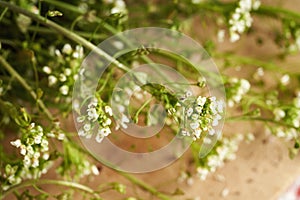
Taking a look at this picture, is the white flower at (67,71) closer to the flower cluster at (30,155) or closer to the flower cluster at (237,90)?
the flower cluster at (30,155)

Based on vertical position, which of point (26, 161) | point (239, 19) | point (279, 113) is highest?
point (239, 19)

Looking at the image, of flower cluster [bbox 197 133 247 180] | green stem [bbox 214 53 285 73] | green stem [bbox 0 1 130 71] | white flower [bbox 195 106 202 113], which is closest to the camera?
white flower [bbox 195 106 202 113]

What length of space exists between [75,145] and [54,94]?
0.10 m

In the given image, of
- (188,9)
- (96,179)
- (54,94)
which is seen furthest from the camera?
(188,9)

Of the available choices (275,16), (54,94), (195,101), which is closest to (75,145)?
(54,94)

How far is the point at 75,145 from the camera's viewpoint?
109 centimetres

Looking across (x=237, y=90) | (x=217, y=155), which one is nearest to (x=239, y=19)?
(x=237, y=90)

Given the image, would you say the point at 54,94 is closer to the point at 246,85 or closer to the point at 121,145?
the point at 121,145

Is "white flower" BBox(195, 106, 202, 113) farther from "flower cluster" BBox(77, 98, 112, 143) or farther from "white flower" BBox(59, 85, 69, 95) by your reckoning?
"white flower" BBox(59, 85, 69, 95)

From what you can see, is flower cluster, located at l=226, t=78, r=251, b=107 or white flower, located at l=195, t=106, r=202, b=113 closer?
white flower, located at l=195, t=106, r=202, b=113

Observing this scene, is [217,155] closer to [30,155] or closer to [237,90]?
[237,90]

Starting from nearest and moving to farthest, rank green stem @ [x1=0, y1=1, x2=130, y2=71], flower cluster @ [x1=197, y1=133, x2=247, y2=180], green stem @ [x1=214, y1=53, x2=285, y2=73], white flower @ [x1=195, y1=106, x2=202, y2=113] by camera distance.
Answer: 1. white flower @ [x1=195, y1=106, x2=202, y2=113]
2. green stem @ [x1=0, y1=1, x2=130, y2=71]
3. flower cluster @ [x1=197, y1=133, x2=247, y2=180]
4. green stem @ [x1=214, y1=53, x2=285, y2=73]

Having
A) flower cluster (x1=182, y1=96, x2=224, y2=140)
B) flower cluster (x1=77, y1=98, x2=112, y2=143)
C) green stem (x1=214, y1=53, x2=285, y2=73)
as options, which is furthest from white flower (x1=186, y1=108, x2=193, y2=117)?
green stem (x1=214, y1=53, x2=285, y2=73)

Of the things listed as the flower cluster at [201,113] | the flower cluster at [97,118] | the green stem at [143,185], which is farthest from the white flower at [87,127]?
the green stem at [143,185]
